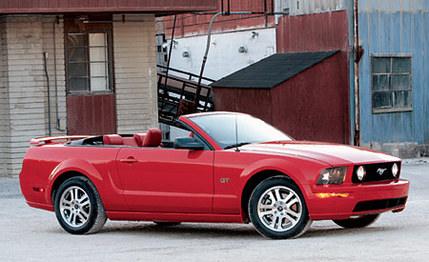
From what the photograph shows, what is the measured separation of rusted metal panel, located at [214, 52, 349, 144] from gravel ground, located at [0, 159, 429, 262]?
13.5m

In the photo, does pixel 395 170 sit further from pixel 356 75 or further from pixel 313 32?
pixel 313 32

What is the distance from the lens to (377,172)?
13305mm

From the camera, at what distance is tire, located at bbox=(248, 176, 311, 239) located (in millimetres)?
13078

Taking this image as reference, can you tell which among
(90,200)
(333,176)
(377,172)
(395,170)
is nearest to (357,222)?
(395,170)

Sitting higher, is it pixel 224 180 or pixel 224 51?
pixel 224 51

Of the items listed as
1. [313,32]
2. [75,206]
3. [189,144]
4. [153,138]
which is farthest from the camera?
[313,32]

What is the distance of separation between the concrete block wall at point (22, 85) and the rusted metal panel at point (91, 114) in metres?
0.57

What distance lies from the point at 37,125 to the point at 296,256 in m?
15.7

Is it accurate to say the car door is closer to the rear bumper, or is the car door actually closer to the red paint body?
the red paint body

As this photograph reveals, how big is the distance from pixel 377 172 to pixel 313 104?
17.2m

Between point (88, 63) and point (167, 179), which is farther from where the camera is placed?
point (88, 63)

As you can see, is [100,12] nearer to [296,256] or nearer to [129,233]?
[129,233]

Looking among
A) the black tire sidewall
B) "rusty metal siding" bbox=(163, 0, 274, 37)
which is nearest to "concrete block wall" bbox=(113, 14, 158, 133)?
"rusty metal siding" bbox=(163, 0, 274, 37)

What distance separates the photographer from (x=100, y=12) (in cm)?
2616
